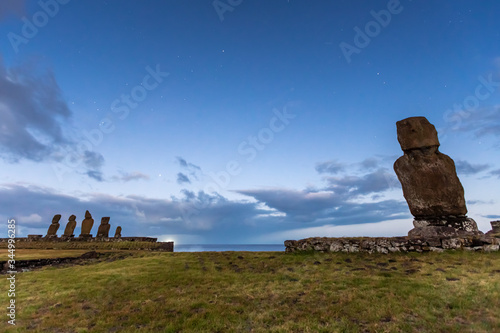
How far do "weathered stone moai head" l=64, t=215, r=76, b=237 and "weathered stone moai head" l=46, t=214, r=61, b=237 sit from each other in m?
2.42

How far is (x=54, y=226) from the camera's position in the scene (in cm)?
4931

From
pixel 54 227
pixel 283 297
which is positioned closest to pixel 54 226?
pixel 54 227

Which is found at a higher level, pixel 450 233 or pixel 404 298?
pixel 450 233

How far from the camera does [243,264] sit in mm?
17391

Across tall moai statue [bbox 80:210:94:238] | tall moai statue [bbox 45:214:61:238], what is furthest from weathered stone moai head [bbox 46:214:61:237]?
tall moai statue [bbox 80:210:94:238]

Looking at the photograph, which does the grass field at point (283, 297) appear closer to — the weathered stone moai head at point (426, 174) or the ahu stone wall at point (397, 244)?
the ahu stone wall at point (397, 244)

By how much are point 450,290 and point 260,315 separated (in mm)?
6983

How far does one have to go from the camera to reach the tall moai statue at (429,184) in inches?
664

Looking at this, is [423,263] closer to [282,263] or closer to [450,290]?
[450,290]

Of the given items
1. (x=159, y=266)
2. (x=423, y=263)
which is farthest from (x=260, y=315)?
(x=159, y=266)

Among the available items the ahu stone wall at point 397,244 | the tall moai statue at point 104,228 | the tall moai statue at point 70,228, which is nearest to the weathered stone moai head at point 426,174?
the ahu stone wall at point 397,244

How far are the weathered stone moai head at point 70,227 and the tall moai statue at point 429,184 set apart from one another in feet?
171

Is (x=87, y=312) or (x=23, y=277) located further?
(x=23, y=277)

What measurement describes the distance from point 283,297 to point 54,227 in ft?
175
